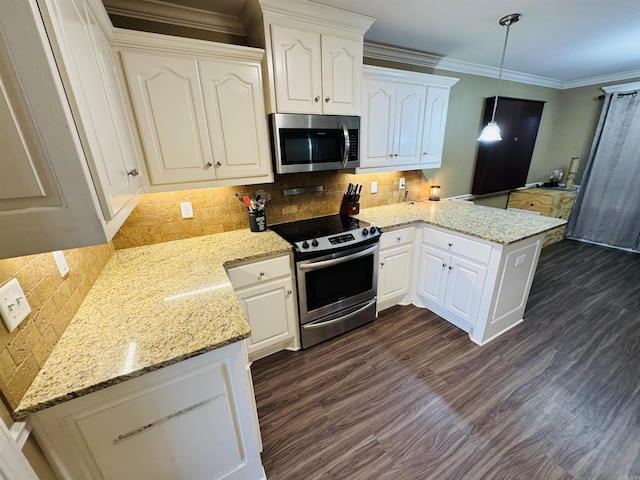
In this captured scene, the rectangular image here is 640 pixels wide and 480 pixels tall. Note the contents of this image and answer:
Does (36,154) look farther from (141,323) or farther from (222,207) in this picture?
(222,207)

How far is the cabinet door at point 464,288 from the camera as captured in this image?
2.08 metres

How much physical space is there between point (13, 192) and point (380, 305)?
245cm

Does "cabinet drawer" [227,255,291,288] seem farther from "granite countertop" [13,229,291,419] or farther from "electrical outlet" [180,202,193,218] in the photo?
"electrical outlet" [180,202,193,218]

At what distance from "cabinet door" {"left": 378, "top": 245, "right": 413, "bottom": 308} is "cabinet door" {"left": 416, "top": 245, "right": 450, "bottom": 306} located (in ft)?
0.41

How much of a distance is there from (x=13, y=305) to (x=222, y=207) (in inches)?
54.7

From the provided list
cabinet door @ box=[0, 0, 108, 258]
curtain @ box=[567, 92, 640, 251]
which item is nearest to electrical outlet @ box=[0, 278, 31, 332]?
cabinet door @ box=[0, 0, 108, 258]

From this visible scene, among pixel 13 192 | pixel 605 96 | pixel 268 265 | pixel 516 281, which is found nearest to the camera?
pixel 13 192

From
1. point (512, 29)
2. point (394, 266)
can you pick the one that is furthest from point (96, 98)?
point (512, 29)

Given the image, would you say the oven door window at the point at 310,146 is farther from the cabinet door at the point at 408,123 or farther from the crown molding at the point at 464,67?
the crown molding at the point at 464,67

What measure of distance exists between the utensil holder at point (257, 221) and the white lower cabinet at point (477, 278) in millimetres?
1479

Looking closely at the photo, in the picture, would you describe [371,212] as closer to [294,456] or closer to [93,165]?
[294,456]

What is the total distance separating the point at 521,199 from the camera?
159 inches

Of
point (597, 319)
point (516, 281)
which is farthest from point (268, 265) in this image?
point (597, 319)

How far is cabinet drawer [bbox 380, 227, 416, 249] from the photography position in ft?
7.50
